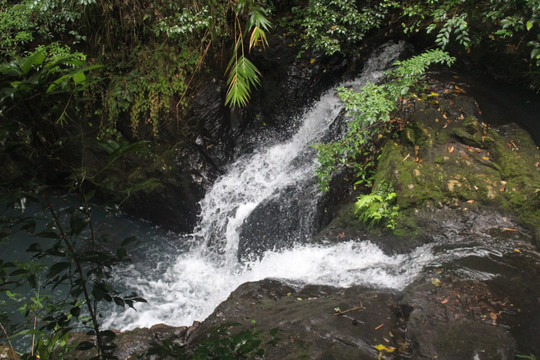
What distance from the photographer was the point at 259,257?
16.6 feet

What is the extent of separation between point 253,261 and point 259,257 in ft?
0.31

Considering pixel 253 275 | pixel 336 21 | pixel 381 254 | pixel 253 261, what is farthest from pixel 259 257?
pixel 336 21

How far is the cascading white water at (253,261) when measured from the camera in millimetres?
3742

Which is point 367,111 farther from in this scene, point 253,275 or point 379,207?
point 253,275

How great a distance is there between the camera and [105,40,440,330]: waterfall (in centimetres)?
378

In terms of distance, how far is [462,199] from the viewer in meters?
3.96

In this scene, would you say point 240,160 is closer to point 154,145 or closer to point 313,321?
point 154,145

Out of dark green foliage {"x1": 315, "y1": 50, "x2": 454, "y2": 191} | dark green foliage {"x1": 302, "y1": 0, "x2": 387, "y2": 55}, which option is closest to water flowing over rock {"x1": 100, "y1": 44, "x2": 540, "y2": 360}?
dark green foliage {"x1": 315, "y1": 50, "x2": 454, "y2": 191}

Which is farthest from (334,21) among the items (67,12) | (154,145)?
(67,12)

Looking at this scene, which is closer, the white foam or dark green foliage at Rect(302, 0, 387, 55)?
the white foam

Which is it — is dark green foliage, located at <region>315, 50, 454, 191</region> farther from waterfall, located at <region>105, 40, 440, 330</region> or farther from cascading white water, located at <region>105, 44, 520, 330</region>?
cascading white water, located at <region>105, 44, 520, 330</region>

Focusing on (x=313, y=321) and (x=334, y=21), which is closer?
(x=313, y=321)

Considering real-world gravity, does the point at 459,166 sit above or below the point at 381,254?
above

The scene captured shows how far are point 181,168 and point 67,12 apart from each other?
2.72 m
